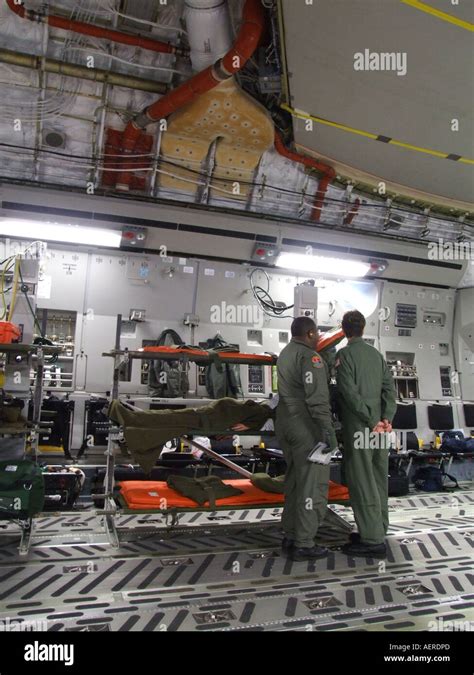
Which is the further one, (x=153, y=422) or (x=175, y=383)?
(x=175, y=383)

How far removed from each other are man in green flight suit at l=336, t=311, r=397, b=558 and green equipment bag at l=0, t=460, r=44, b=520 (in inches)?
96.3

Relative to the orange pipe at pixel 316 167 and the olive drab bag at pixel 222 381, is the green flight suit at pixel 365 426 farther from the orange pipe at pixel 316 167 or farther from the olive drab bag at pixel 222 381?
the orange pipe at pixel 316 167

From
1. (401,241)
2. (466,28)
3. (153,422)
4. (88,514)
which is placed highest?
(466,28)

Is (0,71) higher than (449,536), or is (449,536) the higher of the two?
(0,71)

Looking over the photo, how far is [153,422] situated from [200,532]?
3.69 ft

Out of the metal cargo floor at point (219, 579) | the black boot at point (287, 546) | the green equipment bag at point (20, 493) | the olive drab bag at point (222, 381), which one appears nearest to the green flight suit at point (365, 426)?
the metal cargo floor at point (219, 579)

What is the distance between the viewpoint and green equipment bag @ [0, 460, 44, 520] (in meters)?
3.63

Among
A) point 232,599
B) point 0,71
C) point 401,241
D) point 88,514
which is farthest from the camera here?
point 401,241

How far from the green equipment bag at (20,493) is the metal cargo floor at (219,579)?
0.98ft

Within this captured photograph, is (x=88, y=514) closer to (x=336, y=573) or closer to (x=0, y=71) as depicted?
(x=336, y=573)

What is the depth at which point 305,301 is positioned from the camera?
5473 mm
